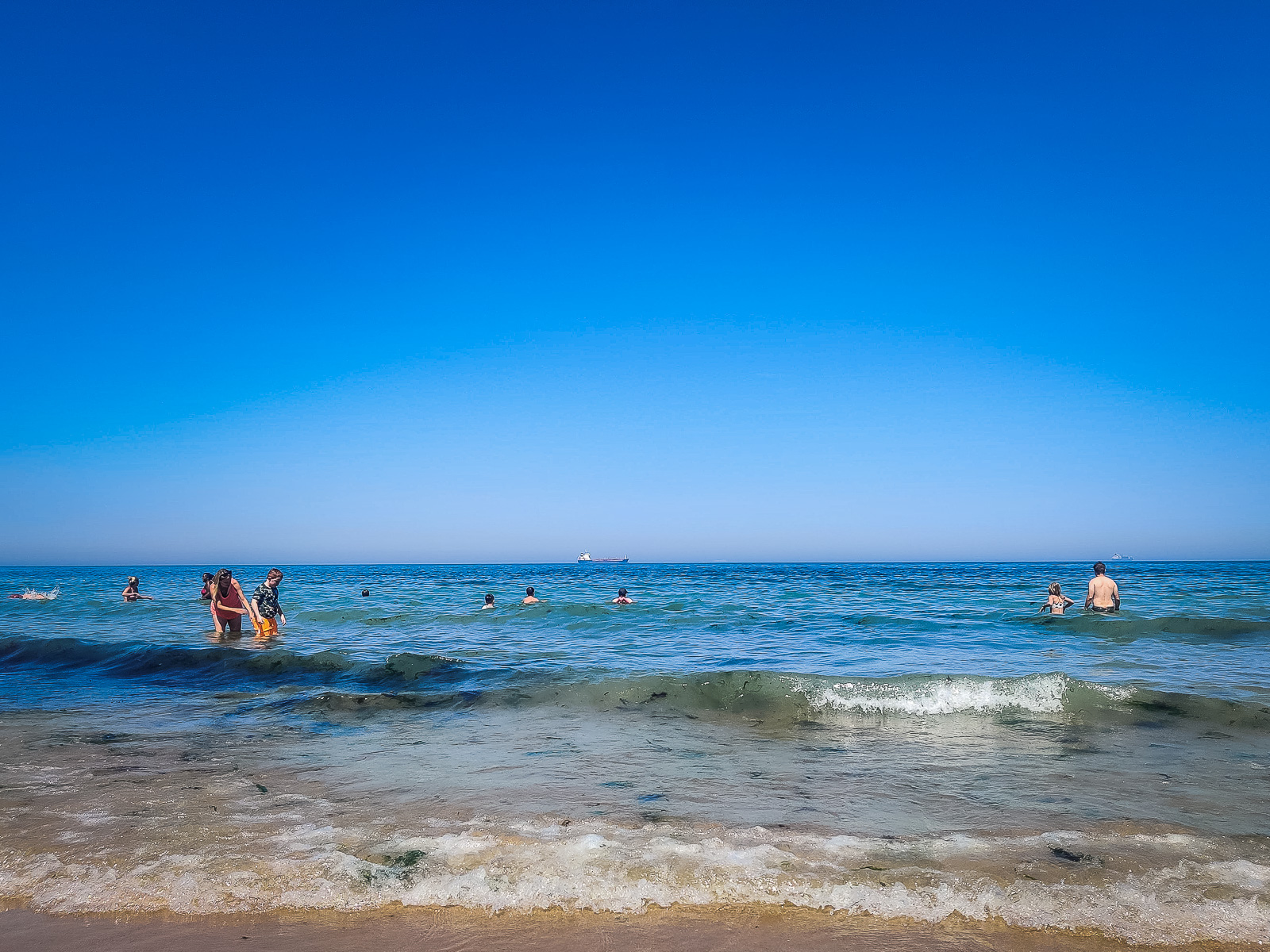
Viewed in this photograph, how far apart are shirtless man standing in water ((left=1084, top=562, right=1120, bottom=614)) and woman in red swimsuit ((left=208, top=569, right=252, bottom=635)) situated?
74.0ft

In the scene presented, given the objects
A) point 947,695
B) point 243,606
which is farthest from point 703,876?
point 243,606

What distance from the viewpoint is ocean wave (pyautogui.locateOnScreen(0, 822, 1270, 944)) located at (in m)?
3.65

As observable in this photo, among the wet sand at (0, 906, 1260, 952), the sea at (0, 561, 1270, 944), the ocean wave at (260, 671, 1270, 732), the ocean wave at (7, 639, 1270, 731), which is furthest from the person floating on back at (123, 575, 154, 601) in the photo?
the wet sand at (0, 906, 1260, 952)

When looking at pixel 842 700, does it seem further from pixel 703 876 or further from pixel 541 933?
pixel 541 933

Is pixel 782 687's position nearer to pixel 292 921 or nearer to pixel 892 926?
pixel 892 926

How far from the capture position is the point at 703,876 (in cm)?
400

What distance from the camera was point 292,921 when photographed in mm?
3584

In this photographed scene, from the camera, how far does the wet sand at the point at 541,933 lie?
3330 millimetres

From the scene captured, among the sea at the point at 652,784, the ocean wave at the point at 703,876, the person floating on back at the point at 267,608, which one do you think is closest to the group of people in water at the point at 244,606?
the person floating on back at the point at 267,608

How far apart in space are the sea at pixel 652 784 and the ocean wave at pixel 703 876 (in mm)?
19

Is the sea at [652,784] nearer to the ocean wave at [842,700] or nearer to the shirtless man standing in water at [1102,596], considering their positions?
the ocean wave at [842,700]

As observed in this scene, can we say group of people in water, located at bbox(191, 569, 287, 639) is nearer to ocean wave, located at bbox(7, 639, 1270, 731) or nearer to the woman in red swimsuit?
the woman in red swimsuit

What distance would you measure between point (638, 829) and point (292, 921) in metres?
2.08

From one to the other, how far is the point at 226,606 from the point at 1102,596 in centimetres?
2352
